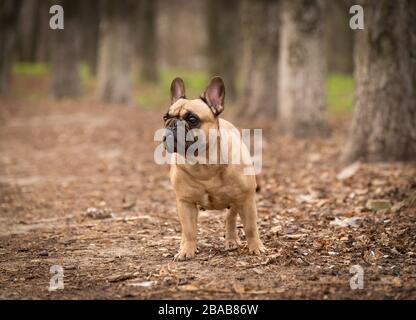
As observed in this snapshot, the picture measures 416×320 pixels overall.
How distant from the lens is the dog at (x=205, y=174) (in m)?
→ 5.79

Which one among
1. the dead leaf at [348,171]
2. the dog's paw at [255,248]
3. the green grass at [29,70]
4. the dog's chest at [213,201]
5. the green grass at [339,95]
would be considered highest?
the green grass at [29,70]

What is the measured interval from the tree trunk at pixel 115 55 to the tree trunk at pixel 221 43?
320 centimetres

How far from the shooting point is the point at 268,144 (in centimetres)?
1448

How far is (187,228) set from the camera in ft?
20.6

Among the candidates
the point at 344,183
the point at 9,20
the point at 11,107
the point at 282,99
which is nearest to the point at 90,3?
the point at 9,20

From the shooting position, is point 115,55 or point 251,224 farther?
point 115,55

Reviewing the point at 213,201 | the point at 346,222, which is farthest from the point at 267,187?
the point at 213,201

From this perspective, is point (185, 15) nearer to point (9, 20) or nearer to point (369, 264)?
point (9, 20)

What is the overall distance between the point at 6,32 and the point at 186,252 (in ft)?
73.6

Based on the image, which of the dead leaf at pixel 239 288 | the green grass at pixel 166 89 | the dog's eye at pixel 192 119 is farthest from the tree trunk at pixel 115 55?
the dead leaf at pixel 239 288

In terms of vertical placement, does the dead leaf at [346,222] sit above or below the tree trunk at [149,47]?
below

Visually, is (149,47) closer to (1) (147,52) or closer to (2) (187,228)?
(1) (147,52)

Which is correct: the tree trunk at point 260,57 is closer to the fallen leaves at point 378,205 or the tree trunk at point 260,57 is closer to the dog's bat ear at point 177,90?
the fallen leaves at point 378,205

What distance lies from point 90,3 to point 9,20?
36.2ft
